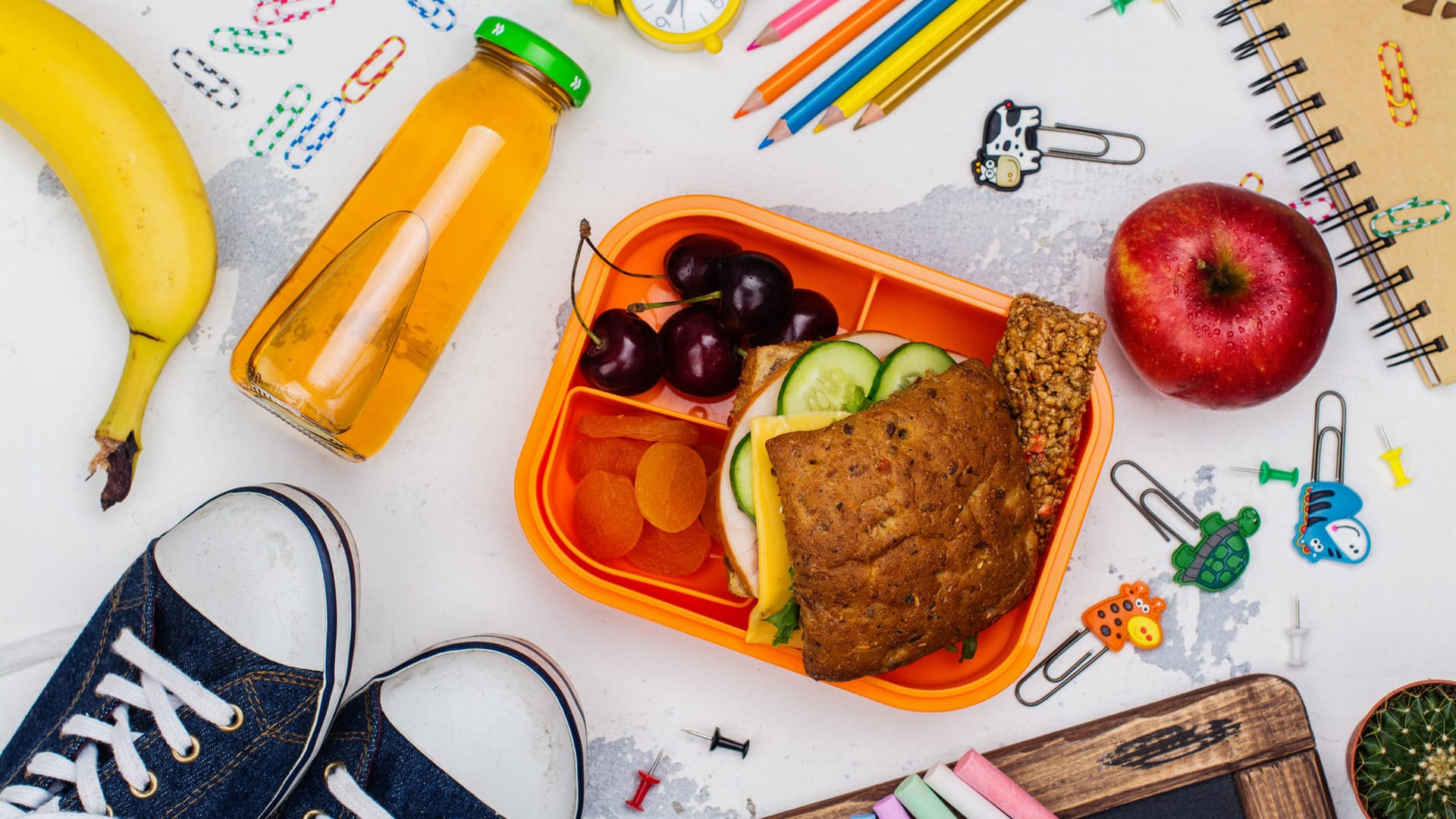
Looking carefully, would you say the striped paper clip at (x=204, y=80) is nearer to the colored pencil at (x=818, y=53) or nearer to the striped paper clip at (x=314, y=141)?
the striped paper clip at (x=314, y=141)

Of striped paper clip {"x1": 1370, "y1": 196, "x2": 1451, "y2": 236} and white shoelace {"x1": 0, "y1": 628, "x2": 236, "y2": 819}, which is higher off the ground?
striped paper clip {"x1": 1370, "y1": 196, "x2": 1451, "y2": 236}

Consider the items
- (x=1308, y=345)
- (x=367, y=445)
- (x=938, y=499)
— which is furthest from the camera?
(x=367, y=445)

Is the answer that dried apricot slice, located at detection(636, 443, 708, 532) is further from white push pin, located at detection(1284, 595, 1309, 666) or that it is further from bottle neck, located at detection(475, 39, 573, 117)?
white push pin, located at detection(1284, 595, 1309, 666)

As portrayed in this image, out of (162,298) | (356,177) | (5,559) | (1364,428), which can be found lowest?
(5,559)

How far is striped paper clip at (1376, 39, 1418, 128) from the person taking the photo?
1673mm

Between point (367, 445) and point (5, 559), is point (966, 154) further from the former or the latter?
point (5, 559)

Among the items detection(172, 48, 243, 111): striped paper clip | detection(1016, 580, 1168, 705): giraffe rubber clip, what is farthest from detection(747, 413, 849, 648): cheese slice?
detection(172, 48, 243, 111): striped paper clip

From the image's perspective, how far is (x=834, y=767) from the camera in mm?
1726

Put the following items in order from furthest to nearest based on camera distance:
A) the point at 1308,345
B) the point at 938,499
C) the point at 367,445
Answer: the point at 367,445, the point at 1308,345, the point at 938,499

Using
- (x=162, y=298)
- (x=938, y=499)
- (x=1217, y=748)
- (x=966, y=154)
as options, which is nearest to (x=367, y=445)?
(x=162, y=298)

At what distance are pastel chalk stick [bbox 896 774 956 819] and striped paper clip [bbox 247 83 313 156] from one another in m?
1.79

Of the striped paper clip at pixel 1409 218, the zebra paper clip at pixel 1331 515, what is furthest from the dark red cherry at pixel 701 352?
the striped paper clip at pixel 1409 218

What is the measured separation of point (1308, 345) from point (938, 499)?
834mm

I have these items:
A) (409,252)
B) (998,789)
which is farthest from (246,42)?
(998,789)
